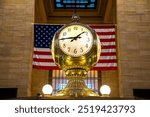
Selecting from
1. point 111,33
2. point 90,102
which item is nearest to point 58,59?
point 90,102

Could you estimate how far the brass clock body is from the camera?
128cm

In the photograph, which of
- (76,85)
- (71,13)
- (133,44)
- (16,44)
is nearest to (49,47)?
(16,44)

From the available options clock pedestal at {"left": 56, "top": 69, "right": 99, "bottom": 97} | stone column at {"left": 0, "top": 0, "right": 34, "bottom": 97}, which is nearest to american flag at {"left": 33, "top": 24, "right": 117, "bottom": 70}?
stone column at {"left": 0, "top": 0, "right": 34, "bottom": 97}

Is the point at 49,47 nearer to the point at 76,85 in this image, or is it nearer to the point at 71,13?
the point at 71,13

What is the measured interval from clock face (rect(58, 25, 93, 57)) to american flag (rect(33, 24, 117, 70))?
6.82 m

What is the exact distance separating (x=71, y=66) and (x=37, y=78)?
11877 millimetres

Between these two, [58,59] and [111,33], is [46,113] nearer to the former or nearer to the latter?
[58,59]

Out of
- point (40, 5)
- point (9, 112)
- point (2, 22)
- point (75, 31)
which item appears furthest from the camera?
point (40, 5)

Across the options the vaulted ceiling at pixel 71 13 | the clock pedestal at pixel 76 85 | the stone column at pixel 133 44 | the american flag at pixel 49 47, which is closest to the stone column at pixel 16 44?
the american flag at pixel 49 47

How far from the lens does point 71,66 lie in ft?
4.42

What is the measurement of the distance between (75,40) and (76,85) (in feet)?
0.57

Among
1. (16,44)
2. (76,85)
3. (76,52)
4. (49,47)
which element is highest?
(16,44)

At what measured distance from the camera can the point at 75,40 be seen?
4.21 feet

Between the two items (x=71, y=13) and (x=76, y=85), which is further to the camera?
(x=71, y=13)
